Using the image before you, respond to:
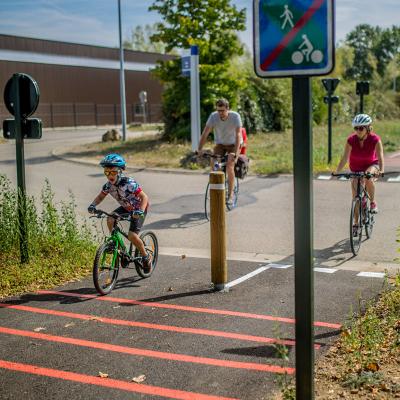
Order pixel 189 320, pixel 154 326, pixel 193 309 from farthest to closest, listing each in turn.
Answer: pixel 193 309
pixel 189 320
pixel 154 326

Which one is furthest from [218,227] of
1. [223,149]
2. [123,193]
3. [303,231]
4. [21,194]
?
→ [223,149]

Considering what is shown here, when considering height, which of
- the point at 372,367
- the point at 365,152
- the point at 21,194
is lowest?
the point at 372,367

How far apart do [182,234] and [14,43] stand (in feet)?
128

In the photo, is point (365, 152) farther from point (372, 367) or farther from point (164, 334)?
point (372, 367)

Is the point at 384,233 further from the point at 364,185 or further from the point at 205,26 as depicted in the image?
the point at 205,26

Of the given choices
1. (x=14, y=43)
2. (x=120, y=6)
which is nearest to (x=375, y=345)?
(x=120, y=6)

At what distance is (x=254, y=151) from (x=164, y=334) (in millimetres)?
17040

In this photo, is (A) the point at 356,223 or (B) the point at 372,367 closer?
(B) the point at 372,367

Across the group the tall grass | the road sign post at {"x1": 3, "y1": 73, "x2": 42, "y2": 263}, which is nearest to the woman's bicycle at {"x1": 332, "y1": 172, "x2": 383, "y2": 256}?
the tall grass

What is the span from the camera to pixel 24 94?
7547mm

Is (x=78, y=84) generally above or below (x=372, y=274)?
above

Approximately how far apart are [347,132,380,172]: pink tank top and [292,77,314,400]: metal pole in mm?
5758

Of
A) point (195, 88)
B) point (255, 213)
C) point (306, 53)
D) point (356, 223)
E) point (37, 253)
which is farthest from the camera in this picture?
point (195, 88)

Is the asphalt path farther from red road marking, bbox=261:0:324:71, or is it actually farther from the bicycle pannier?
red road marking, bbox=261:0:324:71
